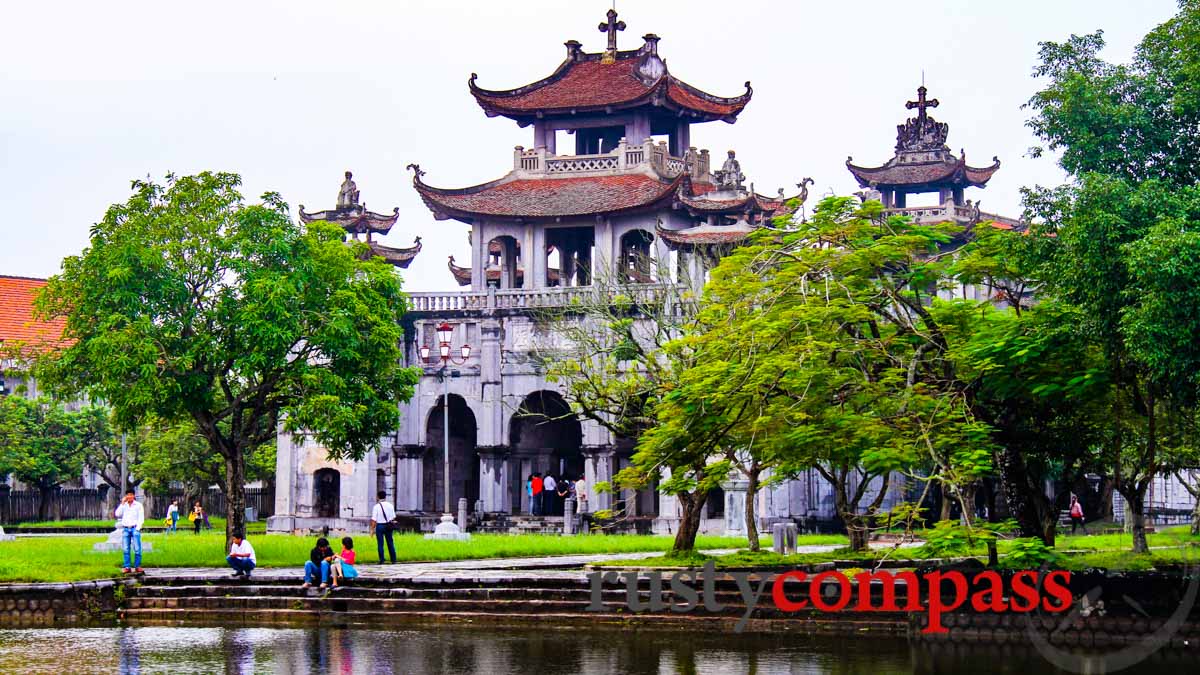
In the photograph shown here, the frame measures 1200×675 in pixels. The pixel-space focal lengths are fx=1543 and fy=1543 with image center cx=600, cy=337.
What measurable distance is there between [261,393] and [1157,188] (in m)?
19.2

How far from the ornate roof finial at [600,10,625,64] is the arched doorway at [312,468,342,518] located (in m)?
18.1

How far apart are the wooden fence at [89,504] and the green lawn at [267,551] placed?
2295cm

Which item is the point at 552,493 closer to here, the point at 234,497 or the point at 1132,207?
the point at 234,497

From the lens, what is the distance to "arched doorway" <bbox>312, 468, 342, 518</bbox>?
51.3 meters

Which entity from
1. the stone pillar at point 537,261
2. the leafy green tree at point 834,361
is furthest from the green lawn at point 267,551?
the stone pillar at point 537,261

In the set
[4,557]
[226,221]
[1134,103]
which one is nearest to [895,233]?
[1134,103]

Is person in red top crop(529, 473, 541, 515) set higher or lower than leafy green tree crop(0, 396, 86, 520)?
lower

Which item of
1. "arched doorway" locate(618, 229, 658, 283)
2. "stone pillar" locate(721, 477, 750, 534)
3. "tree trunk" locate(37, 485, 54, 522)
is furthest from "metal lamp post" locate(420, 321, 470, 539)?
"tree trunk" locate(37, 485, 54, 522)

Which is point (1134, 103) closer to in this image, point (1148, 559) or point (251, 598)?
point (1148, 559)

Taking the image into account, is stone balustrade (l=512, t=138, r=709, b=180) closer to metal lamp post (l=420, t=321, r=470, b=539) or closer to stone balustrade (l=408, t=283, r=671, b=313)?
stone balustrade (l=408, t=283, r=671, b=313)

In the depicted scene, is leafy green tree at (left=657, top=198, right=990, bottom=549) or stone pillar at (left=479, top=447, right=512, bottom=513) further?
stone pillar at (left=479, top=447, right=512, bottom=513)

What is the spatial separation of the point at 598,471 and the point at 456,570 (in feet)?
66.7

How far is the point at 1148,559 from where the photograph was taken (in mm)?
24312

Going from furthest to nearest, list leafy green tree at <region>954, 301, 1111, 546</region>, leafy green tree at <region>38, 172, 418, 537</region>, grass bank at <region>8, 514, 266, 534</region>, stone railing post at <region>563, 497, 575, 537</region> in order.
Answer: grass bank at <region>8, 514, 266, 534</region>, stone railing post at <region>563, 497, 575, 537</region>, leafy green tree at <region>38, 172, 418, 537</region>, leafy green tree at <region>954, 301, 1111, 546</region>
